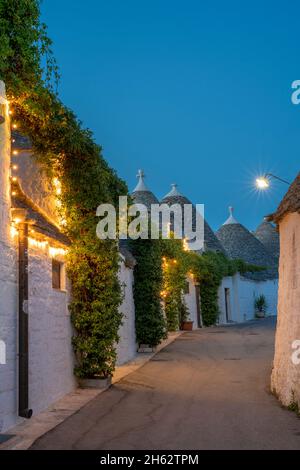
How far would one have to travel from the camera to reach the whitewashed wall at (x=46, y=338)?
775 centimetres

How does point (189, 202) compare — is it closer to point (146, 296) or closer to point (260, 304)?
point (260, 304)

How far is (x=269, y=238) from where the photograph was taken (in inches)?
2020

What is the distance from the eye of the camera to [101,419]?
7395 mm

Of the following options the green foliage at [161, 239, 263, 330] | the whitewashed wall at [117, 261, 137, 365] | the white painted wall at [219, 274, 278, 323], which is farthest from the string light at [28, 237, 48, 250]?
the white painted wall at [219, 274, 278, 323]

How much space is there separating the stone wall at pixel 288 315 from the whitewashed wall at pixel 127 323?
18.4ft

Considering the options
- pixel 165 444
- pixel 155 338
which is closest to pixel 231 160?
pixel 155 338

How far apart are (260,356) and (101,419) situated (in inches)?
331

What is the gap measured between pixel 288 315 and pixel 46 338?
4070mm

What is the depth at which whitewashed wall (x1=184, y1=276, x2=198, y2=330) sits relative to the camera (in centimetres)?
2736

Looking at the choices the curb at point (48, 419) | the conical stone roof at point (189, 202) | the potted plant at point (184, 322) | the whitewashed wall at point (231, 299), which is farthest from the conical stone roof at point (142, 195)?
the curb at point (48, 419)

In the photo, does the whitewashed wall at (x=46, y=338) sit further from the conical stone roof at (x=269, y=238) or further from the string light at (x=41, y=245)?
the conical stone roof at (x=269, y=238)

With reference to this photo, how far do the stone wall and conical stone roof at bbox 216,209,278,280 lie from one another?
3292 cm

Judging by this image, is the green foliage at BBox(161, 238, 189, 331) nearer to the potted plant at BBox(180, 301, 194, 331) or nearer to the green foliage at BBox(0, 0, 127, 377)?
the potted plant at BBox(180, 301, 194, 331)
